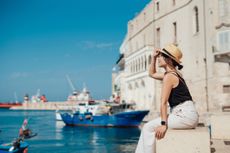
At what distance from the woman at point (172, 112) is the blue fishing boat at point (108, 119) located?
1310 inches

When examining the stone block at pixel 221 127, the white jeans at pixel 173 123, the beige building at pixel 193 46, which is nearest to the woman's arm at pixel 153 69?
the white jeans at pixel 173 123

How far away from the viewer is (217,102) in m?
26.7

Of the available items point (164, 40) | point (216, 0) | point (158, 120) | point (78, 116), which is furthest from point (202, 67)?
point (158, 120)

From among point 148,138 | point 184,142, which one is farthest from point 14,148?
point 184,142

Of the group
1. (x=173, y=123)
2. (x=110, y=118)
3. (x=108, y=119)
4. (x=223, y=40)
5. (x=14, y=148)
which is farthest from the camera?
(x=108, y=119)

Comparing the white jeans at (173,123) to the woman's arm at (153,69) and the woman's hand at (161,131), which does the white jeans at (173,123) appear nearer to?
the woman's hand at (161,131)

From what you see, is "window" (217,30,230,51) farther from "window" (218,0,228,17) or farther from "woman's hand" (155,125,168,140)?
"woman's hand" (155,125,168,140)

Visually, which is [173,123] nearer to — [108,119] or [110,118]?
[110,118]

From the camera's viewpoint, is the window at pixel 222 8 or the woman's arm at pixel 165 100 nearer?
the woman's arm at pixel 165 100

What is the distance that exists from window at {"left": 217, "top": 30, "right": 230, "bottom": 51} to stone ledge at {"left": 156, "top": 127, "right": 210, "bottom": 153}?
2346 centimetres

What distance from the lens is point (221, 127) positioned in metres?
8.07

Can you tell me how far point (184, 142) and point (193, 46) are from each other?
2828 cm

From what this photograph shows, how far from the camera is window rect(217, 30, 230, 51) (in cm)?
2594

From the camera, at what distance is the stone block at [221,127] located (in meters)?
8.02
